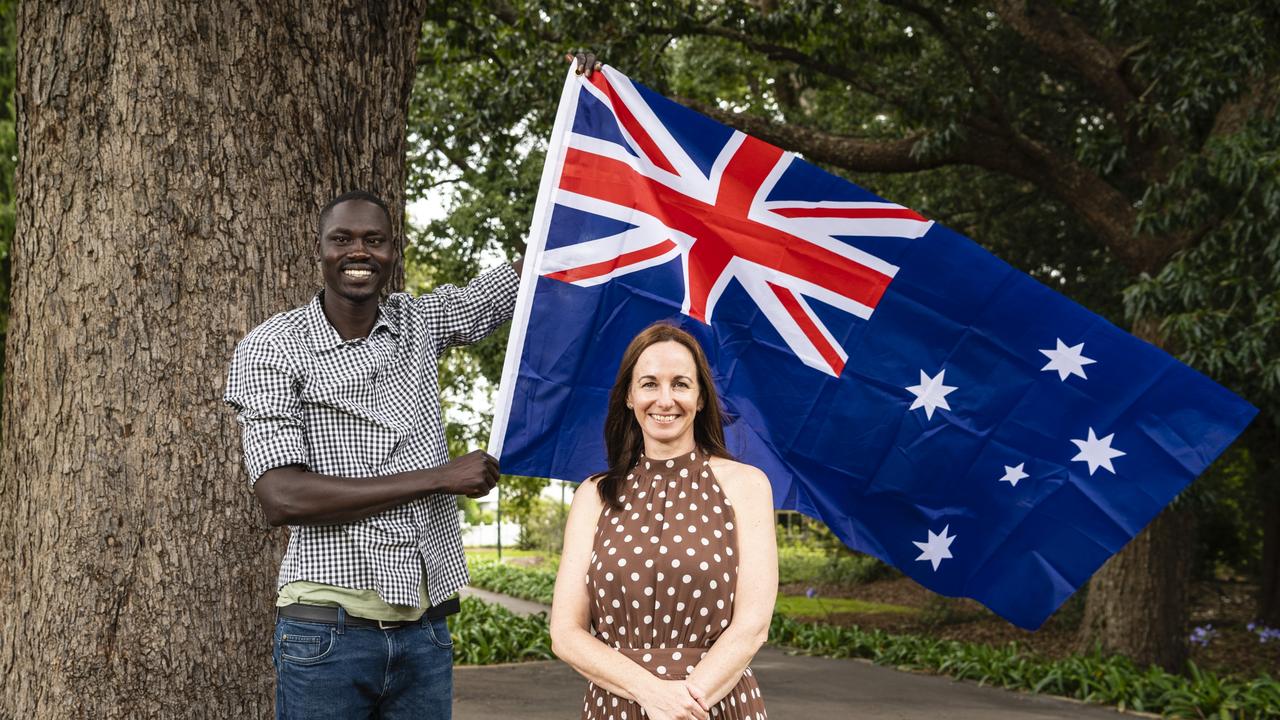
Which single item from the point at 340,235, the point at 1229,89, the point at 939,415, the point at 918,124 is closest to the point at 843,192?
the point at 939,415

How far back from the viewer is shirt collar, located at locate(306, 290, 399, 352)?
2990 millimetres

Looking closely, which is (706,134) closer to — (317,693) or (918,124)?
(317,693)

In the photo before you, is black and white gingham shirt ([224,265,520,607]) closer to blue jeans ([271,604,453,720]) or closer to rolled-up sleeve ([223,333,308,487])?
rolled-up sleeve ([223,333,308,487])

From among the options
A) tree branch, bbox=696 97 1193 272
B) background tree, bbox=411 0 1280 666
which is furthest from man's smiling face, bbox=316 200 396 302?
tree branch, bbox=696 97 1193 272

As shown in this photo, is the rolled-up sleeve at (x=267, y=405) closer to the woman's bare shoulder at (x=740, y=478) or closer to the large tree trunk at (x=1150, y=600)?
the woman's bare shoulder at (x=740, y=478)

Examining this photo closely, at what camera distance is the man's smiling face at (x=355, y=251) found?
3.02m

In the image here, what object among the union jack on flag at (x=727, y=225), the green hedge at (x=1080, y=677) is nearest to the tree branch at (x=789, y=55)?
the green hedge at (x=1080, y=677)

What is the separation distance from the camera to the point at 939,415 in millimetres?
4328

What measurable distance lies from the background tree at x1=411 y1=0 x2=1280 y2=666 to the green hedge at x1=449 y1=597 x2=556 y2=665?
4.82 meters

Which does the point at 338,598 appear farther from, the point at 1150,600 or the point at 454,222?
the point at 454,222

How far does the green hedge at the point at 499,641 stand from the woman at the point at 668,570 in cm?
722

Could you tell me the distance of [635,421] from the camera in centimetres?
339

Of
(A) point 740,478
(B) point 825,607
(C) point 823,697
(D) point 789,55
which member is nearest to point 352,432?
(A) point 740,478

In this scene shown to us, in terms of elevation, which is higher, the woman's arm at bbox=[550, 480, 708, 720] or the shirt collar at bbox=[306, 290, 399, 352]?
the shirt collar at bbox=[306, 290, 399, 352]
